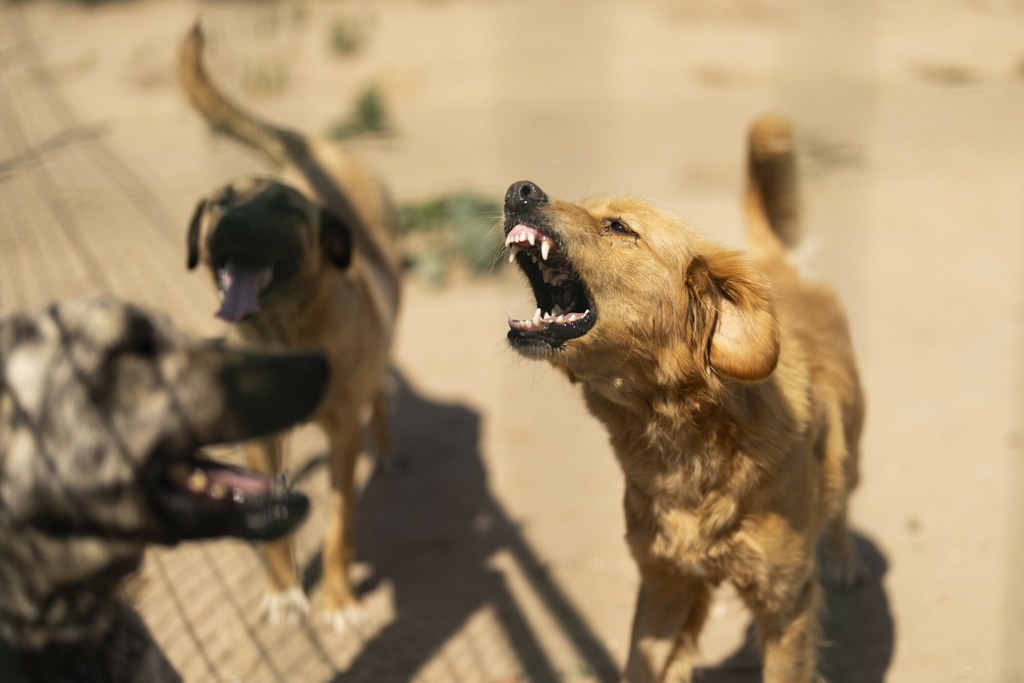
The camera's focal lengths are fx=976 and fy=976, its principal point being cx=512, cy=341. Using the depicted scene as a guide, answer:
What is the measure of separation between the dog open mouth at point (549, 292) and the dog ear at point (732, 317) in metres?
0.31

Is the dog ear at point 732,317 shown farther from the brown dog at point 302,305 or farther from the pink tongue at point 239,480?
the brown dog at point 302,305

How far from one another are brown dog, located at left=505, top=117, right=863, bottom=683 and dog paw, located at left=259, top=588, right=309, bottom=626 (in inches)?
68.6

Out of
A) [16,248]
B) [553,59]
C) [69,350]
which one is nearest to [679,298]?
[69,350]

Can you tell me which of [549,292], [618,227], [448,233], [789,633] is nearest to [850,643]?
[789,633]

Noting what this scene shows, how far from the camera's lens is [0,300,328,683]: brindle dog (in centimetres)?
202

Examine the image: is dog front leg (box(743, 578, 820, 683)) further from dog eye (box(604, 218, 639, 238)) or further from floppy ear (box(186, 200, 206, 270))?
floppy ear (box(186, 200, 206, 270))

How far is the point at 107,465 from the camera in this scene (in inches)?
81.7

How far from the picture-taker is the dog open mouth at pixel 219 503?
2195mm

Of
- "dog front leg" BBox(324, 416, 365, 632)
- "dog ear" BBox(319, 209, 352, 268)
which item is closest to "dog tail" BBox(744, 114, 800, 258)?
"dog ear" BBox(319, 209, 352, 268)

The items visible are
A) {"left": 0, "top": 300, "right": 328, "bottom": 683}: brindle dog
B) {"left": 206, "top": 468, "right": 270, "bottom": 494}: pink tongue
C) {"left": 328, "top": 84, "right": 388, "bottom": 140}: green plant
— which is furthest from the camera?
{"left": 328, "top": 84, "right": 388, "bottom": 140}: green plant

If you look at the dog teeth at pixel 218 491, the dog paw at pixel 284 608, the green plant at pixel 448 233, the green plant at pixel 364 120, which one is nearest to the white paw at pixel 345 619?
the dog paw at pixel 284 608

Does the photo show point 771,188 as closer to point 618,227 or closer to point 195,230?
point 618,227

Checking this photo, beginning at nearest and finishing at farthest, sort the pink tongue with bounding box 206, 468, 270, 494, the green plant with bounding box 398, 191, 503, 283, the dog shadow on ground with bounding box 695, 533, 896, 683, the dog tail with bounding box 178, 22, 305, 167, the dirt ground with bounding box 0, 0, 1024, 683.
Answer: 1. the pink tongue with bounding box 206, 468, 270, 494
2. the dog shadow on ground with bounding box 695, 533, 896, 683
3. the dirt ground with bounding box 0, 0, 1024, 683
4. the dog tail with bounding box 178, 22, 305, 167
5. the green plant with bounding box 398, 191, 503, 283

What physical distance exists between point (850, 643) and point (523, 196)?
2.28 meters
